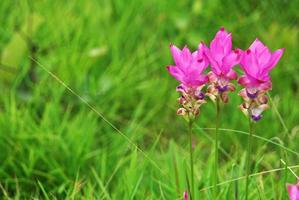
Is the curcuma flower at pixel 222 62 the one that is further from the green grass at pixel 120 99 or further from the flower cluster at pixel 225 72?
the green grass at pixel 120 99

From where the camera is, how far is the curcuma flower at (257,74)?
118cm

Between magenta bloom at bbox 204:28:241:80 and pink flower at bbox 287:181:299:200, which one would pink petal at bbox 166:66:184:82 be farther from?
pink flower at bbox 287:181:299:200

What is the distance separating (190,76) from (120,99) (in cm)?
149

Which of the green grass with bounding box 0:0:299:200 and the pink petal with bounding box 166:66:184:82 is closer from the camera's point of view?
the pink petal with bounding box 166:66:184:82

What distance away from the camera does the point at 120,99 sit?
2.70m

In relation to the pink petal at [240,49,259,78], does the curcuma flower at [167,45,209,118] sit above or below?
below

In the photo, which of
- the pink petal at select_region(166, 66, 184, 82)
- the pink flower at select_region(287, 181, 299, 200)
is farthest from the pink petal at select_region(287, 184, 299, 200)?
the pink petal at select_region(166, 66, 184, 82)

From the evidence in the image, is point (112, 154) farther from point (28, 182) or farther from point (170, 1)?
point (170, 1)

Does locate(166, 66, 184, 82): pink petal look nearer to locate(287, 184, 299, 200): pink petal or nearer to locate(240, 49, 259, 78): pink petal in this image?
locate(240, 49, 259, 78): pink petal

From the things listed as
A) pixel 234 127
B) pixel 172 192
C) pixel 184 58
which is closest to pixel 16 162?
pixel 172 192

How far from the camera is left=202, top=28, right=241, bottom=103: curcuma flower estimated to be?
1191 mm

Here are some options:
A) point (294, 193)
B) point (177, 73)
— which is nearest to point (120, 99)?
point (177, 73)

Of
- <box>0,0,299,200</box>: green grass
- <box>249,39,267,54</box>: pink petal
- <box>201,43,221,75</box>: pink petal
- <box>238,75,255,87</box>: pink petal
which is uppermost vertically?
<box>249,39,267,54</box>: pink petal

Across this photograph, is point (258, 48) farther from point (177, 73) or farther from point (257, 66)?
point (177, 73)
